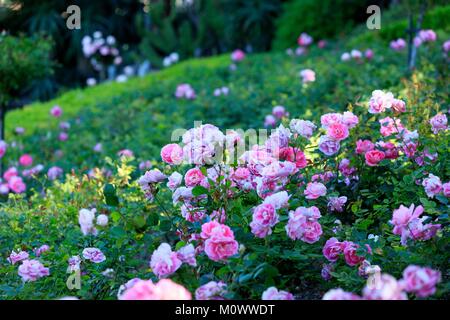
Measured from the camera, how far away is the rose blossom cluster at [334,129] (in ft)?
9.49

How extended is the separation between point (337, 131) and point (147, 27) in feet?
45.1

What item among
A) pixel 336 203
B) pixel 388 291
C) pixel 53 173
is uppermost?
pixel 388 291

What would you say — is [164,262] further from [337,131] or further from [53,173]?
[53,173]

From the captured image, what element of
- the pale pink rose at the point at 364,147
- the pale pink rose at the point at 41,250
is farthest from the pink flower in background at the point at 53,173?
the pale pink rose at the point at 364,147

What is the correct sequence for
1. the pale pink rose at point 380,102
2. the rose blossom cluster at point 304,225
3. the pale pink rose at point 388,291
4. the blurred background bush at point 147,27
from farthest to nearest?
the blurred background bush at point 147,27, the pale pink rose at point 380,102, the rose blossom cluster at point 304,225, the pale pink rose at point 388,291

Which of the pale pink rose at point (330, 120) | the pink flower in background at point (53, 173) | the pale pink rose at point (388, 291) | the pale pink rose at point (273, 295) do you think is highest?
the pale pink rose at point (330, 120)

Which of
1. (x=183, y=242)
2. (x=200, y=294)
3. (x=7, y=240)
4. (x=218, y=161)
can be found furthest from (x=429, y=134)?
(x=7, y=240)

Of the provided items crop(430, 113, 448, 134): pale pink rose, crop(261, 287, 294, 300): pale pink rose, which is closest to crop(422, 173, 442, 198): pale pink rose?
crop(430, 113, 448, 134): pale pink rose

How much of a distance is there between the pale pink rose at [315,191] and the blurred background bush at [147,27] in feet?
35.6

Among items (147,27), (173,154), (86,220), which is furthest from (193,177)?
(147,27)

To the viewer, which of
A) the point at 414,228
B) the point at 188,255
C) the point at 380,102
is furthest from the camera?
the point at 380,102

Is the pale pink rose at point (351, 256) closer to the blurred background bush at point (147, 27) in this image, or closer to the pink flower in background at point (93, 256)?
the pink flower in background at point (93, 256)

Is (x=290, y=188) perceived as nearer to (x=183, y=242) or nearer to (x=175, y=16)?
(x=183, y=242)

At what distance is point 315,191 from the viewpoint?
2.75 metres
